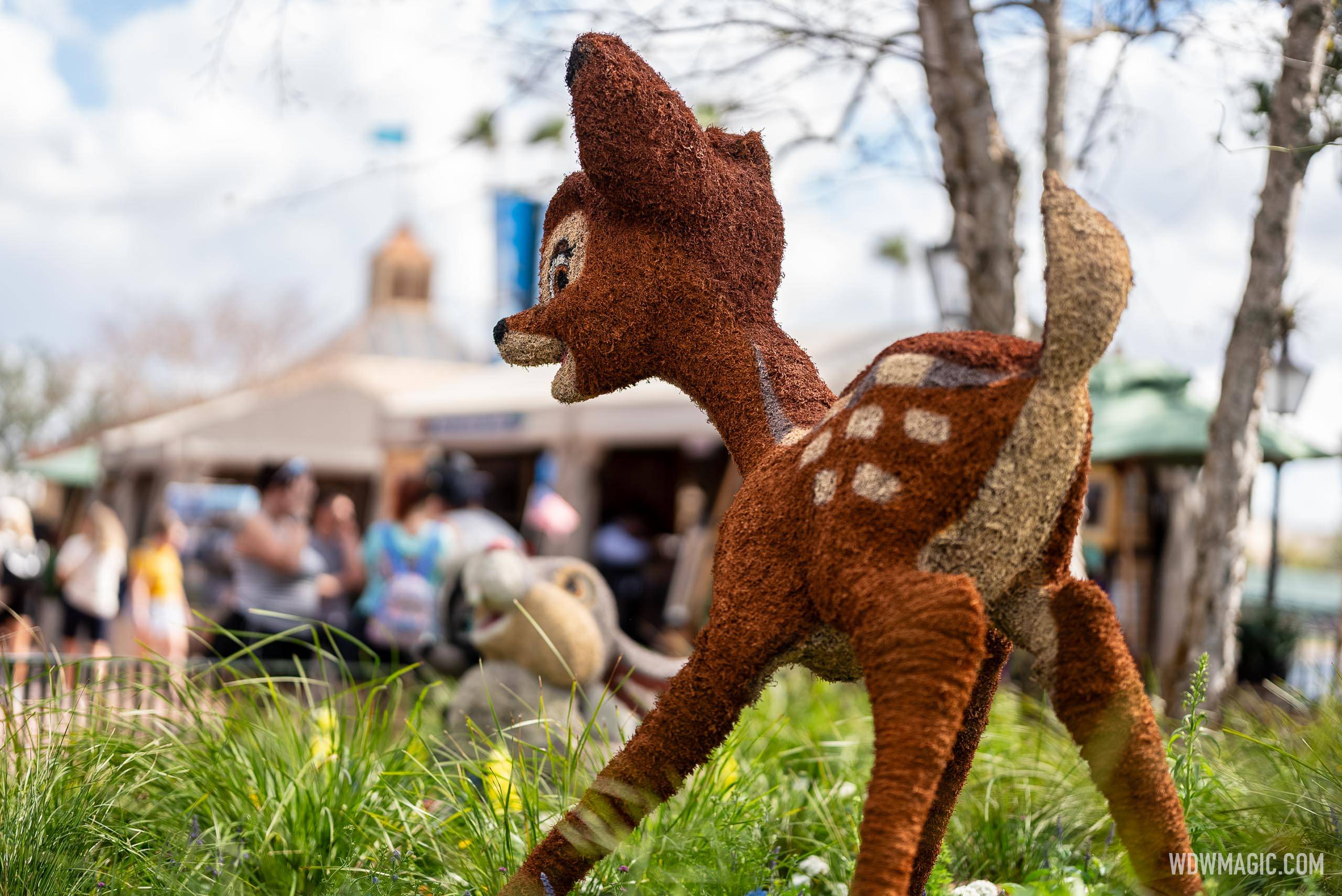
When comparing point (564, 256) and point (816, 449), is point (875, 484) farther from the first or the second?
point (564, 256)

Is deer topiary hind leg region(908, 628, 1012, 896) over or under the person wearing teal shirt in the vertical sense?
over

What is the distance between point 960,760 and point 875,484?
66 centimetres

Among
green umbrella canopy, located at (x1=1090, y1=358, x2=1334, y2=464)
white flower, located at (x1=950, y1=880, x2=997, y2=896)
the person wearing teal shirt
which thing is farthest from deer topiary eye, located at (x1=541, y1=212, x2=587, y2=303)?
green umbrella canopy, located at (x1=1090, y1=358, x2=1334, y2=464)

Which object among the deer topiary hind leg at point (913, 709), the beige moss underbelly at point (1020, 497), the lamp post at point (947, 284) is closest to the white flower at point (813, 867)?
the deer topiary hind leg at point (913, 709)

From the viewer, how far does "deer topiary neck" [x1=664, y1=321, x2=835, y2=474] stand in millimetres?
2111

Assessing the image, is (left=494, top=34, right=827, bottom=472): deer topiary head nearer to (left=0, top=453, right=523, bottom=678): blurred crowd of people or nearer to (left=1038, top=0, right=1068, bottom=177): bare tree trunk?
(left=0, top=453, right=523, bottom=678): blurred crowd of people

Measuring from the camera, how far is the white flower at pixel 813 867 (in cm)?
258

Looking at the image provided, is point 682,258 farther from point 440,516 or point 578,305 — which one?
point 440,516

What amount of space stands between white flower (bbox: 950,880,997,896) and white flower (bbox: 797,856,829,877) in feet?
1.07

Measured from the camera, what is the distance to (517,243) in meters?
10.4

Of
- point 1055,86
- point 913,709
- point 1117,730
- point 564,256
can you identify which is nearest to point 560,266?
point 564,256

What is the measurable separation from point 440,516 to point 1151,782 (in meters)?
3.91

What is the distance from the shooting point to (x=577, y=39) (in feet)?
6.72

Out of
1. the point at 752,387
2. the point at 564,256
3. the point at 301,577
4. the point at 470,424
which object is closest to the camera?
the point at 752,387
